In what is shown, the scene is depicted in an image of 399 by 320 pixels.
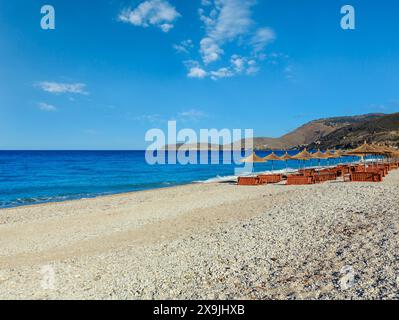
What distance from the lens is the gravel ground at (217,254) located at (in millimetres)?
5935

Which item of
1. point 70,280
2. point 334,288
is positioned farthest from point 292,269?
point 70,280

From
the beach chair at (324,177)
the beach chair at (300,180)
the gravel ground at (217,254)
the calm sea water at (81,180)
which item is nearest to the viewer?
the gravel ground at (217,254)

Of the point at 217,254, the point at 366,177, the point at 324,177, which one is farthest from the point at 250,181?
the point at 217,254

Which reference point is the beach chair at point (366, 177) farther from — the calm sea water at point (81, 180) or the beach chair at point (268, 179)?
the calm sea water at point (81, 180)

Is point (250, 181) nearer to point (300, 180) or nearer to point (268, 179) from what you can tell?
point (268, 179)

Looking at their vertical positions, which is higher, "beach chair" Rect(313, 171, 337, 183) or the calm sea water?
"beach chair" Rect(313, 171, 337, 183)

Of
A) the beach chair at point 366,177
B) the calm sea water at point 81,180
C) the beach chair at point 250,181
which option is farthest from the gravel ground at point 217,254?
the calm sea water at point 81,180

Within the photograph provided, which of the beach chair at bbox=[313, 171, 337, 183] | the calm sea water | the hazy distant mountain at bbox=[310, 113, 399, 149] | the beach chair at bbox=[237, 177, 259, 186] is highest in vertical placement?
the hazy distant mountain at bbox=[310, 113, 399, 149]

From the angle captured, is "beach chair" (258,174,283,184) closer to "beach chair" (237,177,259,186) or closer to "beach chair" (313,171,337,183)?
"beach chair" (237,177,259,186)

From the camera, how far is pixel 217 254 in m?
8.12

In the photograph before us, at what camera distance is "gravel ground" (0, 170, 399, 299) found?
5.93 meters

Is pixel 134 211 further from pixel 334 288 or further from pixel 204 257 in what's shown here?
pixel 334 288

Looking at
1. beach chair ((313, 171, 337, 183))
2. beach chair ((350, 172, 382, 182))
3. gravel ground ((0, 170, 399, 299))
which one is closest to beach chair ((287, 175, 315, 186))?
beach chair ((313, 171, 337, 183))
